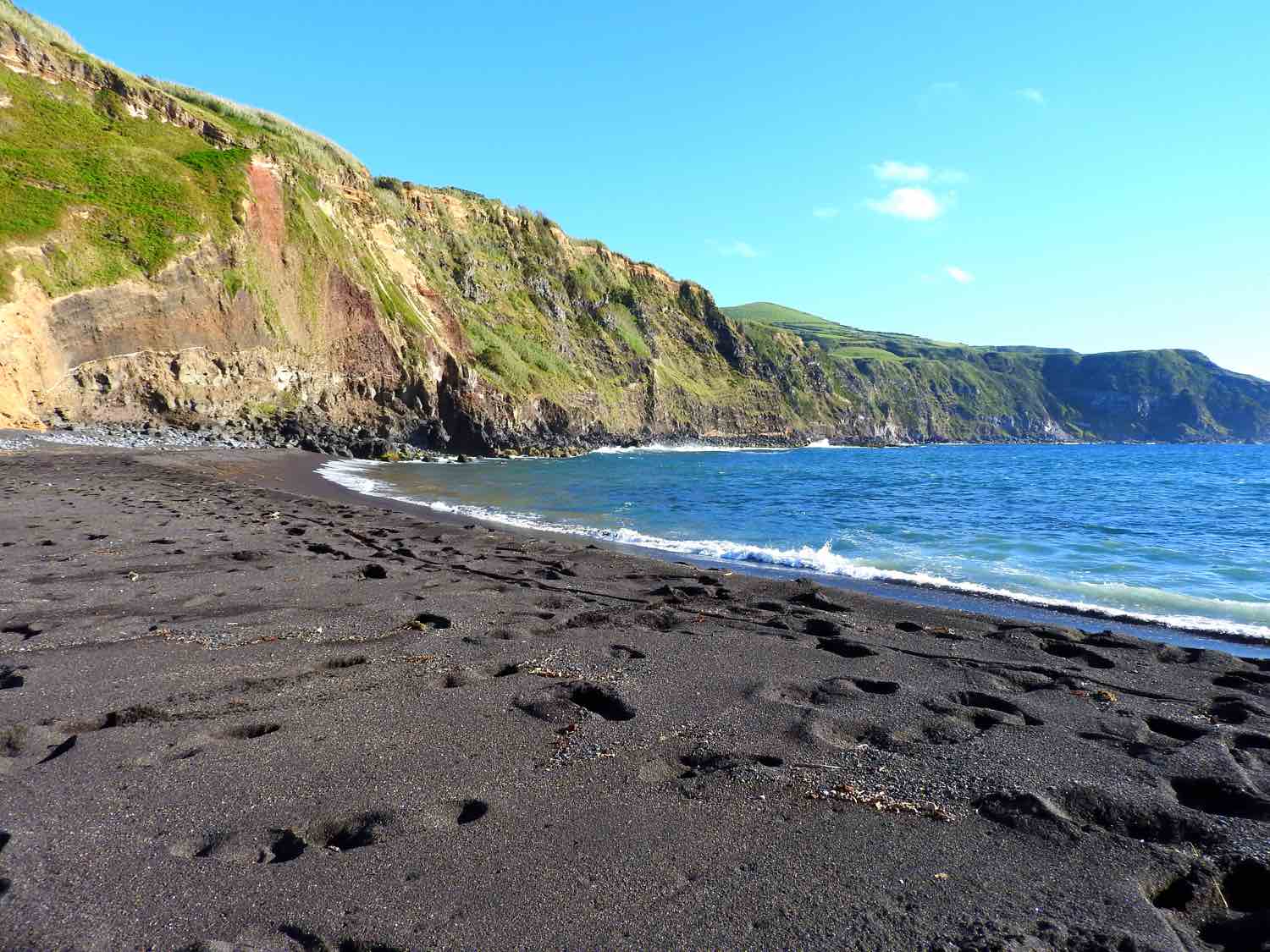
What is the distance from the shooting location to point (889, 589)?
9.84 meters

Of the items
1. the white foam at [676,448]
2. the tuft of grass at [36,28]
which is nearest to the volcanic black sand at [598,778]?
the tuft of grass at [36,28]

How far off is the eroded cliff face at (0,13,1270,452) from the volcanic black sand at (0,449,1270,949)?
100ft

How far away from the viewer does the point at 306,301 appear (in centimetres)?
4134

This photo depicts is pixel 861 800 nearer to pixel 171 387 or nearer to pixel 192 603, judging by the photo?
pixel 192 603

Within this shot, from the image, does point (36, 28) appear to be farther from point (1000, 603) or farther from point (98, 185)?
point (1000, 603)

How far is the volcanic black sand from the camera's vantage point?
2391 millimetres

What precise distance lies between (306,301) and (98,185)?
1105cm

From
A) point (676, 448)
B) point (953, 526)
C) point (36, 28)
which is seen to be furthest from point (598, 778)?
point (676, 448)

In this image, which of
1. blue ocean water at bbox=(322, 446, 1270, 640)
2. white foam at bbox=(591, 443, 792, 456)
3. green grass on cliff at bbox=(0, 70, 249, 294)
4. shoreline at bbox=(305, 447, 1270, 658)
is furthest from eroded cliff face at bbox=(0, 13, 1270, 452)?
shoreline at bbox=(305, 447, 1270, 658)

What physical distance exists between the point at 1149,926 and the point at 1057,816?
735mm

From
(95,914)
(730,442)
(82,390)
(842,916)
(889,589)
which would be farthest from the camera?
(730,442)

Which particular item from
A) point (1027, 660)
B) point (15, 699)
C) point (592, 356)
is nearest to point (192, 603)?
point (15, 699)

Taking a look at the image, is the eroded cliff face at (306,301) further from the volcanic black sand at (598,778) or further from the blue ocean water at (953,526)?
the volcanic black sand at (598,778)

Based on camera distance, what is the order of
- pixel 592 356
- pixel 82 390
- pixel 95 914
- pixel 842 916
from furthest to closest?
pixel 592 356
pixel 82 390
pixel 842 916
pixel 95 914
